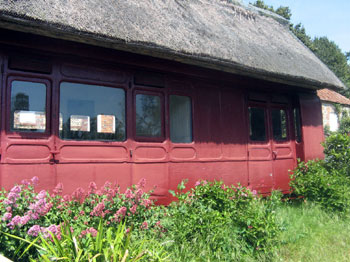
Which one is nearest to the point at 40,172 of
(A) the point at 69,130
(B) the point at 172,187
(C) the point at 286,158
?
(A) the point at 69,130

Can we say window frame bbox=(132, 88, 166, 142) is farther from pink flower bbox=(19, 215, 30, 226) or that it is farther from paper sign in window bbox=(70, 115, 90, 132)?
pink flower bbox=(19, 215, 30, 226)

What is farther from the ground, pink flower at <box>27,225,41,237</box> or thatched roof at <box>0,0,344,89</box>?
thatched roof at <box>0,0,344,89</box>

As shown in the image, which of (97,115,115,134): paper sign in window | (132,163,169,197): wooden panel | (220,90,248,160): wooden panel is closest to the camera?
(97,115,115,134): paper sign in window

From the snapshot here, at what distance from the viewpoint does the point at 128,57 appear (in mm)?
5016

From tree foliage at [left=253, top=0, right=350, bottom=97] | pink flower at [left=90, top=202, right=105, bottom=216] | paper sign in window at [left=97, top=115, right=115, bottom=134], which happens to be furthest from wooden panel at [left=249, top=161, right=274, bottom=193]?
tree foliage at [left=253, top=0, right=350, bottom=97]

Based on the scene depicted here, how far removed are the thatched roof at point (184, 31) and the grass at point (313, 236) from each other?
2.73 m

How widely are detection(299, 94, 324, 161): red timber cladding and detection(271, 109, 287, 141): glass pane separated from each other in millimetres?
461

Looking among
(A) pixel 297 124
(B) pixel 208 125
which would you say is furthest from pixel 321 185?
(B) pixel 208 125

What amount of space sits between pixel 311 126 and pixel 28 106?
639 centimetres

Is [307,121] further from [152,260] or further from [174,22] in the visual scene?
[152,260]

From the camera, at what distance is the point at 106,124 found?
4805 millimetres

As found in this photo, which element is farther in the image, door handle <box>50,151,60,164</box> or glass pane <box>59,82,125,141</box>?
glass pane <box>59,82,125,141</box>

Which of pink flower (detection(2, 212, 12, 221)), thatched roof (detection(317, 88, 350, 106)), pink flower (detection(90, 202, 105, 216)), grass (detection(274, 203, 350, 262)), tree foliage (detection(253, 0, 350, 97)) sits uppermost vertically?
tree foliage (detection(253, 0, 350, 97))

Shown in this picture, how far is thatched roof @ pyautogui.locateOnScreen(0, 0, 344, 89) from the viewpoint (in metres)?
3.86
